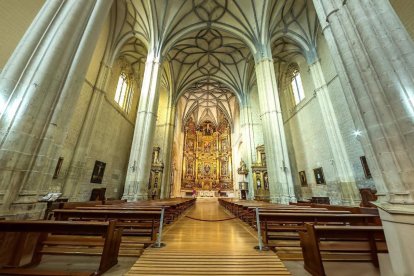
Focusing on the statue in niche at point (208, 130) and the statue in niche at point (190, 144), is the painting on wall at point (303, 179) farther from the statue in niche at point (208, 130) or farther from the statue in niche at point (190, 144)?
the statue in niche at point (208, 130)

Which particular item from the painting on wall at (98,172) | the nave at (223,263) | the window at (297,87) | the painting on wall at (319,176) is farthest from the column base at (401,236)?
the window at (297,87)

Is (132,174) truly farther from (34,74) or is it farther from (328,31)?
(328,31)

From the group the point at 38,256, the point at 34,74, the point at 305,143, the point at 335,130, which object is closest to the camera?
the point at 38,256

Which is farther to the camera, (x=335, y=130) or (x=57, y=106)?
(x=335, y=130)

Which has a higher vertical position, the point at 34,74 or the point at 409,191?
the point at 34,74

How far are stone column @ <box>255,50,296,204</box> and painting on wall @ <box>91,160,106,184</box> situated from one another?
35.6ft

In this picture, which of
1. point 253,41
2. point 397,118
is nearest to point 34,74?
point 397,118

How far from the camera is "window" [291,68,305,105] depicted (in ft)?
45.3

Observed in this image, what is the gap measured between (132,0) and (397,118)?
14.0 meters

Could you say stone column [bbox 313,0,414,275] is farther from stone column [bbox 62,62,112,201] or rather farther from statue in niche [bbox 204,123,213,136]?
statue in niche [bbox 204,123,213,136]

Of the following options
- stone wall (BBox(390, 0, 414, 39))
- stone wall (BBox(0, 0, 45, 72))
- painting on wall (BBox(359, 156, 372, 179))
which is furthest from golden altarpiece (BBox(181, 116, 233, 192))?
stone wall (BBox(390, 0, 414, 39))

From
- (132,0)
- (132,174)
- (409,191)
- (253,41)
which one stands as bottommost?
(409,191)

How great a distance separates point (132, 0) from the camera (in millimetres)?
10656

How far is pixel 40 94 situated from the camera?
3.05 meters
